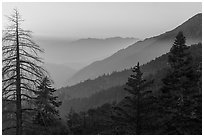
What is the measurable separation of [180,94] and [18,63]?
35.2 feet

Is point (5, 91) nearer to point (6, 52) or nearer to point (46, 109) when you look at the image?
point (6, 52)

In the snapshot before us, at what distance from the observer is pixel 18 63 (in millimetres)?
13758

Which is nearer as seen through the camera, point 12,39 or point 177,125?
point 12,39

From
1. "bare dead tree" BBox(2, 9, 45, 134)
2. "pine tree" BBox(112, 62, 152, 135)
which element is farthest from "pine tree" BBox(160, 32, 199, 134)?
"bare dead tree" BBox(2, 9, 45, 134)

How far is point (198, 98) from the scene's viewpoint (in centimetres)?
1894

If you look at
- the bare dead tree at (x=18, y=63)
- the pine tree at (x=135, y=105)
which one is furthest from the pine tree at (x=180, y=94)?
the bare dead tree at (x=18, y=63)

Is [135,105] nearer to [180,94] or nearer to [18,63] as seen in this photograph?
[180,94]

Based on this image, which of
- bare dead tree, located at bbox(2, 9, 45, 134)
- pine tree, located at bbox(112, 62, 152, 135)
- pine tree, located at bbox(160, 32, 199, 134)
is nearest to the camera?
bare dead tree, located at bbox(2, 9, 45, 134)

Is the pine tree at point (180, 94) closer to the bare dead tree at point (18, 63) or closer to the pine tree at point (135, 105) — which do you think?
the pine tree at point (135, 105)

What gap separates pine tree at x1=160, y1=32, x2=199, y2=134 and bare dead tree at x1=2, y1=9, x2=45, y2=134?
30.7 feet

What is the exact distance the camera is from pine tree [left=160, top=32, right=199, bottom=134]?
60.5ft

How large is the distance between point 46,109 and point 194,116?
13452mm

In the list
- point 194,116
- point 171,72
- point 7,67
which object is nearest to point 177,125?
point 194,116

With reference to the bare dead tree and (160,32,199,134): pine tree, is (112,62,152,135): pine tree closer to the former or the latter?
(160,32,199,134): pine tree
